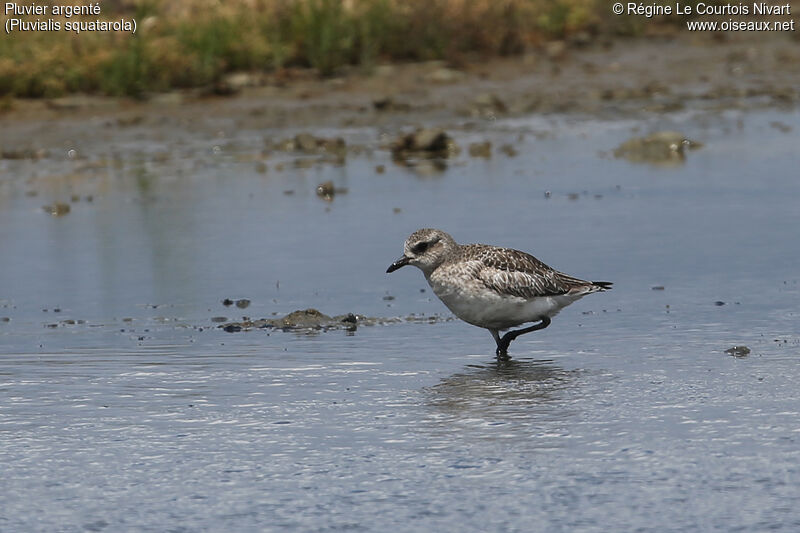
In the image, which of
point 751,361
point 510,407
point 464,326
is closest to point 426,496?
point 510,407

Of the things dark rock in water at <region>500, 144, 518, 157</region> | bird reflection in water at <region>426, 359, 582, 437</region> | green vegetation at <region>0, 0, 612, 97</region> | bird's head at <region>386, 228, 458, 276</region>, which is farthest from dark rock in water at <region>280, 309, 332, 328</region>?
green vegetation at <region>0, 0, 612, 97</region>

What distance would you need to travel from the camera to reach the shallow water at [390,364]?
707 cm

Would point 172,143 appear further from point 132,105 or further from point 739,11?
point 739,11

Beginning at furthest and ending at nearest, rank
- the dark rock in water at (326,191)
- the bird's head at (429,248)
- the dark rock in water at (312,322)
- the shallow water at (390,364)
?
the dark rock in water at (326,191) < the dark rock in water at (312,322) < the bird's head at (429,248) < the shallow water at (390,364)

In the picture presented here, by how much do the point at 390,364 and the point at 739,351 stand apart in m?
2.11

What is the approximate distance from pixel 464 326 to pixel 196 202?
6.56 m

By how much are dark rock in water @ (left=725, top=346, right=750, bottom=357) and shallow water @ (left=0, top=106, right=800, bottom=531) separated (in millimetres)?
66

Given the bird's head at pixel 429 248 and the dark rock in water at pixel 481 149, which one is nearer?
the bird's head at pixel 429 248

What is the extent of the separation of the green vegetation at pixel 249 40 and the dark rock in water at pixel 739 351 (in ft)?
51.7

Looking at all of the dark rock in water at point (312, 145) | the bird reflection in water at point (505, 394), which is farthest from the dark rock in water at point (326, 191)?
the bird reflection in water at point (505, 394)

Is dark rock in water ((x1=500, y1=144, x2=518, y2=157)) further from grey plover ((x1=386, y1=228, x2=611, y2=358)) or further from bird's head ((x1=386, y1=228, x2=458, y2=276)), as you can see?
bird's head ((x1=386, y1=228, x2=458, y2=276))

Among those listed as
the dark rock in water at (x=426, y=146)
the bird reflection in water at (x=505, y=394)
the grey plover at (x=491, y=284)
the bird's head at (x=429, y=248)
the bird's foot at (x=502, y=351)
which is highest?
the dark rock in water at (x=426, y=146)

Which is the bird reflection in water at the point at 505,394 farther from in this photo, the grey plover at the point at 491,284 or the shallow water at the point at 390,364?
the grey plover at the point at 491,284

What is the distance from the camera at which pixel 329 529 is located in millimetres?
6621
